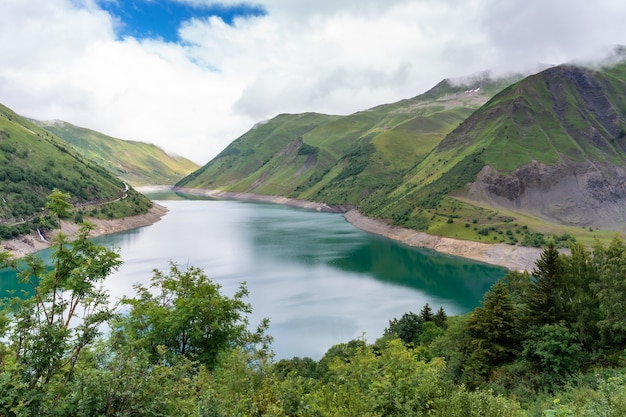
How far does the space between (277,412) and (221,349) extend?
14587 millimetres

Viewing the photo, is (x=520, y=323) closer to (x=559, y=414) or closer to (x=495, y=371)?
(x=495, y=371)

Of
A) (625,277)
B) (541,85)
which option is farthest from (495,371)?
(541,85)

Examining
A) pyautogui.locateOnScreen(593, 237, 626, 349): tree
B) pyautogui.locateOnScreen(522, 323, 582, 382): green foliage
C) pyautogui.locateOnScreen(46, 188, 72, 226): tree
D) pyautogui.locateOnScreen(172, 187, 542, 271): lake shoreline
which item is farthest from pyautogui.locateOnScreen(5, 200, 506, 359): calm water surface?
pyautogui.locateOnScreen(46, 188, 72, 226): tree

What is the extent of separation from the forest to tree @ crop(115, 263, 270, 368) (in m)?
0.08

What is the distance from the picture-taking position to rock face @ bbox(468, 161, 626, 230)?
142 meters

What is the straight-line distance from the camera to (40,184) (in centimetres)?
15112

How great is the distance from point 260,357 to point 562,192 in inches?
6357

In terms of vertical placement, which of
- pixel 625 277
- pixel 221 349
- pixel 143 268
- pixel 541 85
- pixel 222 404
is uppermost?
pixel 541 85

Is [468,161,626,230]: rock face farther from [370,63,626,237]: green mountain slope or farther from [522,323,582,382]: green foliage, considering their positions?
[522,323,582,382]: green foliage

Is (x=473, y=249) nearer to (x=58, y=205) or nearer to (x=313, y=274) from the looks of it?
(x=313, y=274)

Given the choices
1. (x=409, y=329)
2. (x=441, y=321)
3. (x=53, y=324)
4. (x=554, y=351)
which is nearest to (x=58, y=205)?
(x=53, y=324)

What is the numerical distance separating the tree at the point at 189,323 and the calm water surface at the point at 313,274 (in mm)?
23337

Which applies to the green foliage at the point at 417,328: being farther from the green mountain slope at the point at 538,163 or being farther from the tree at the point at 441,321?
the green mountain slope at the point at 538,163

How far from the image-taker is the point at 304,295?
71.1m
